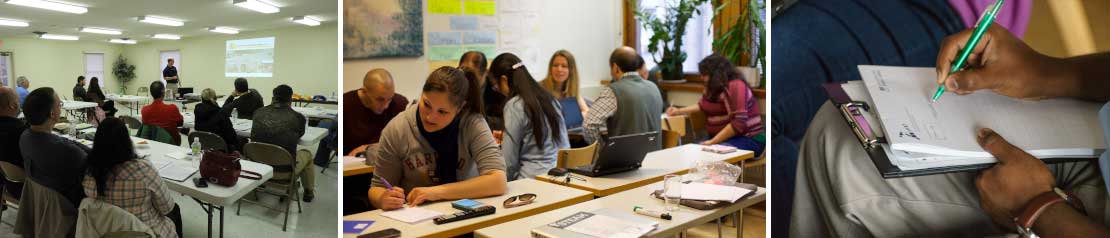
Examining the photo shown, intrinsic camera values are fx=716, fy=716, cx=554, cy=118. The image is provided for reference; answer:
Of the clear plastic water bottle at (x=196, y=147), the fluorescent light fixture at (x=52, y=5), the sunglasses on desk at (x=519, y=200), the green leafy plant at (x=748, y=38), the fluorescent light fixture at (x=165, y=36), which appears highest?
the green leafy plant at (x=748, y=38)

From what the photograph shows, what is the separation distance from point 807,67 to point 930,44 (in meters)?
0.29

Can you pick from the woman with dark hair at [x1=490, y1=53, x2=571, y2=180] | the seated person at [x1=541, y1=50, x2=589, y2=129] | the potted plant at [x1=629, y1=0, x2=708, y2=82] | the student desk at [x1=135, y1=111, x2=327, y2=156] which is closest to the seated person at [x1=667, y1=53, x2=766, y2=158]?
the seated person at [x1=541, y1=50, x2=589, y2=129]

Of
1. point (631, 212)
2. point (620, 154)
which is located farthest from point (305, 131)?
point (620, 154)

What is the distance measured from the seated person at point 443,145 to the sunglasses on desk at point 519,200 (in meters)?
0.10

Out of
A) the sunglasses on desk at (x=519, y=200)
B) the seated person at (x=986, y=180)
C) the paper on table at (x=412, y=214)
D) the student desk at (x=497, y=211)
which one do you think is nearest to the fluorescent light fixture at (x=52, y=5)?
the student desk at (x=497, y=211)

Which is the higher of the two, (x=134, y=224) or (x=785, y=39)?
(x=785, y=39)

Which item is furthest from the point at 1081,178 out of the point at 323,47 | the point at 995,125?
the point at 323,47

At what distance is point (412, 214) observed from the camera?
244 centimetres

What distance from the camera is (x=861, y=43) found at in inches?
63.6

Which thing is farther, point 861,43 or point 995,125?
point 861,43

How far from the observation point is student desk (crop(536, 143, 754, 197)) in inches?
121

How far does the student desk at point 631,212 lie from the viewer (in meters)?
2.30

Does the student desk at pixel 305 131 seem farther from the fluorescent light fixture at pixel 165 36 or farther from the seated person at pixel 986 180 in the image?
the seated person at pixel 986 180

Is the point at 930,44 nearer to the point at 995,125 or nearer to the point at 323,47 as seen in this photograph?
the point at 995,125
